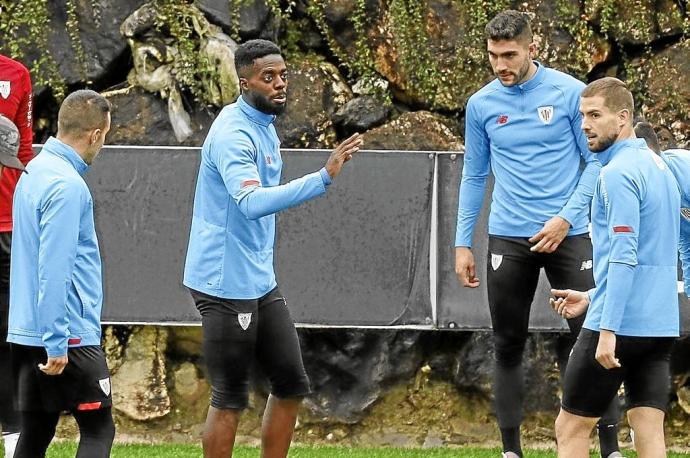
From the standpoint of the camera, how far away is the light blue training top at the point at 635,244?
491 centimetres

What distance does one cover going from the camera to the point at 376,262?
7797 millimetres

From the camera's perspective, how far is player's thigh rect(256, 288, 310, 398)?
5832 millimetres

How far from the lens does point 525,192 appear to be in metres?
6.46

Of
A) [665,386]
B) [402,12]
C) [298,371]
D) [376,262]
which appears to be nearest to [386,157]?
[376,262]

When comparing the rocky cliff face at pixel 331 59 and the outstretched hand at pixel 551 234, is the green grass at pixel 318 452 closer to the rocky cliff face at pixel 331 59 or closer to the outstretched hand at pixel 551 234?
the rocky cliff face at pixel 331 59

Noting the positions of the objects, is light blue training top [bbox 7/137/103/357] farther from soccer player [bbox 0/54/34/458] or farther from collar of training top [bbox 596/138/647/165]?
collar of training top [bbox 596/138/647/165]

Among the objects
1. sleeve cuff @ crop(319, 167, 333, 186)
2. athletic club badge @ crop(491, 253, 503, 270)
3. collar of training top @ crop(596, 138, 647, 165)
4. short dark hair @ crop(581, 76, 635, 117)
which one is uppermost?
short dark hair @ crop(581, 76, 635, 117)

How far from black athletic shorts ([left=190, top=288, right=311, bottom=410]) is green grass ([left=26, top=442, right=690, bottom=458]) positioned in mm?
1778

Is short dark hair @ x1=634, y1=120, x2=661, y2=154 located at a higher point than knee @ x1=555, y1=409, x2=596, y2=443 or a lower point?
higher

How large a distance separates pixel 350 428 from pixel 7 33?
3340 mm

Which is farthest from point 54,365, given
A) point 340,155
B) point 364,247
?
point 364,247

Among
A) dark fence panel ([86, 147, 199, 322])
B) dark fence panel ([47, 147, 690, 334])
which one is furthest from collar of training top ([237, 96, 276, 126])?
dark fence panel ([86, 147, 199, 322])

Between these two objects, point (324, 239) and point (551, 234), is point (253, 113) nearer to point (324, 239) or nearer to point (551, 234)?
point (551, 234)

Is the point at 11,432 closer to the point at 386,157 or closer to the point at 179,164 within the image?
the point at 179,164
